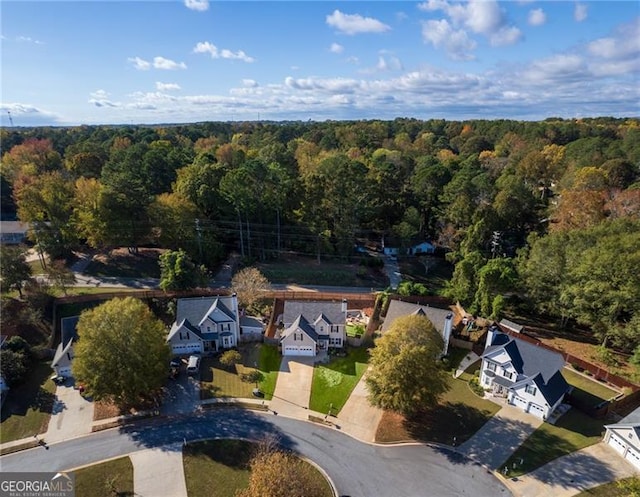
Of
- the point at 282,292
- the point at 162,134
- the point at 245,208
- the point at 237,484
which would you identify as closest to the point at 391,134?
the point at 162,134

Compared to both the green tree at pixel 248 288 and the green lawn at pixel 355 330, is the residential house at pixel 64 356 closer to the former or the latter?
the green tree at pixel 248 288

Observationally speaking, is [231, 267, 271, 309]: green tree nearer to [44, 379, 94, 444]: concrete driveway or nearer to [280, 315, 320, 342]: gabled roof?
[280, 315, 320, 342]: gabled roof

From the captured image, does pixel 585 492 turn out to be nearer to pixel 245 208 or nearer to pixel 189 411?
pixel 189 411

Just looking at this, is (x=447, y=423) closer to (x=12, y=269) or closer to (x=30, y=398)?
(x=30, y=398)

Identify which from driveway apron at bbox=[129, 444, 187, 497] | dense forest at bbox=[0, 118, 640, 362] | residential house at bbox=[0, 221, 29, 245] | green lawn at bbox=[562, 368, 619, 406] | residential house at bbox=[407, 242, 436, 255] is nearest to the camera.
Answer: driveway apron at bbox=[129, 444, 187, 497]

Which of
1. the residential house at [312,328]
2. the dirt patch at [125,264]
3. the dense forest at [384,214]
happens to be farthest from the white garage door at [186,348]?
the dense forest at [384,214]

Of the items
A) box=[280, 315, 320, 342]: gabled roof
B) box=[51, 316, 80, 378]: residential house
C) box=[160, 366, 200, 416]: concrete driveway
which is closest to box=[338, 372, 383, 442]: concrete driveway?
box=[280, 315, 320, 342]: gabled roof

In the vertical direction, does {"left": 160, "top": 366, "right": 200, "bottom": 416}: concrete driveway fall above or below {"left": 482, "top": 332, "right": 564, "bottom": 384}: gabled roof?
below
